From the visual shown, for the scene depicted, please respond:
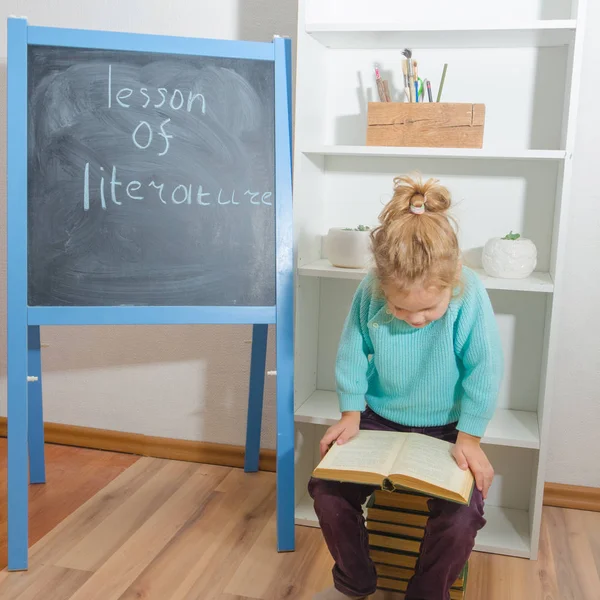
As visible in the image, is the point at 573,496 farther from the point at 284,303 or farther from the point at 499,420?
the point at 284,303

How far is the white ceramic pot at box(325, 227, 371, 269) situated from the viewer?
179 cm

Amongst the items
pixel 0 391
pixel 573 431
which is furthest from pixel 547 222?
pixel 0 391

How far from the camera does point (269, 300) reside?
1704mm

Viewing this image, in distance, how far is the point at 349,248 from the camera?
1.79m

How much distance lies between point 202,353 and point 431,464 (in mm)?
1010

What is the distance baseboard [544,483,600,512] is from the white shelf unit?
3.2 inches

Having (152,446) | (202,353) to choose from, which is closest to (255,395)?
(202,353)

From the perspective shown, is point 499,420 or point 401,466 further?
point 499,420

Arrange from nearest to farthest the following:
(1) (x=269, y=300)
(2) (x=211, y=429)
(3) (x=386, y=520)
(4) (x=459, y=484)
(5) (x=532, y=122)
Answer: (4) (x=459, y=484) → (3) (x=386, y=520) → (1) (x=269, y=300) → (5) (x=532, y=122) → (2) (x=211, y=429)

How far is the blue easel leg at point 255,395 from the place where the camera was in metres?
2.02

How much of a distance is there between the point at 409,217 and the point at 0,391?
5.20 ft

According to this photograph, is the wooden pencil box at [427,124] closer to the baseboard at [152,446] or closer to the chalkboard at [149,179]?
the chalkboard at [149,179]

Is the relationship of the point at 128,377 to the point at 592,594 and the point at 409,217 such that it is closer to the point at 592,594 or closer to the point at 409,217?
the point at 409,217

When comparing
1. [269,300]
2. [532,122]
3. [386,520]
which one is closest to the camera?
[386,520]
